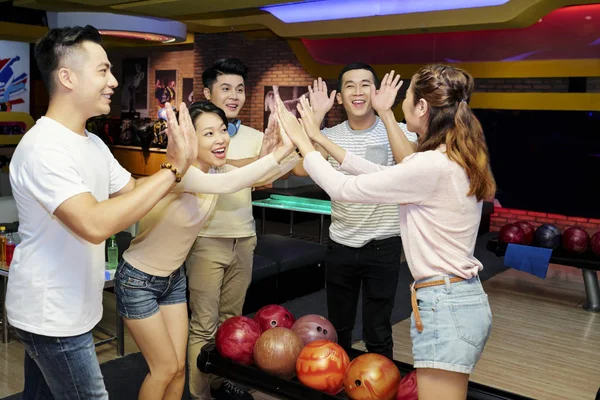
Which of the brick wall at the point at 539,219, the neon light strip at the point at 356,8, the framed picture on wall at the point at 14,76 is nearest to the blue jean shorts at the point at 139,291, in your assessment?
the neon light strip at the point at 356,8

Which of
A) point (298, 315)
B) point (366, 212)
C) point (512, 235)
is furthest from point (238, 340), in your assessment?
point (512, 235)

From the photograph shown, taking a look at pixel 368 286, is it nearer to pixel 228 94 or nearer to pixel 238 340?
pixel 238 340

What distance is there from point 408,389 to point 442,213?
2.65ft

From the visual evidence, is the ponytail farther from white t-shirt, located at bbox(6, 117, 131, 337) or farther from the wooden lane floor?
the wooden lane floor

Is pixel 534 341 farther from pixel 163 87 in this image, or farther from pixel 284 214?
pixel 163 87

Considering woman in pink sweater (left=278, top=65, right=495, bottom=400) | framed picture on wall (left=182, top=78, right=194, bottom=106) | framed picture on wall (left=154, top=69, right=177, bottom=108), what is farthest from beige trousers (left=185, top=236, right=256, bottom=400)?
framed picture on wall (left=154, top=69, right=177, bottom=108)

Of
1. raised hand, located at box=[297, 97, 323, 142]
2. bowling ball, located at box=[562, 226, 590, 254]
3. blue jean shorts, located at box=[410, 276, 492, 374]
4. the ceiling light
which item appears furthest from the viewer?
the ceiling light

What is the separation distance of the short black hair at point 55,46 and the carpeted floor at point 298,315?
7.02ft

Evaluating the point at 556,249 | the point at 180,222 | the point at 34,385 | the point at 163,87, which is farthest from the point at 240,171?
the point at 163,87

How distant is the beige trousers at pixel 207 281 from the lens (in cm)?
310

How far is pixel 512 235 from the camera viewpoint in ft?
18.8

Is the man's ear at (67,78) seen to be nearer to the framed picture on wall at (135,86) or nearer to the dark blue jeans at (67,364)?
the dark blue jeans at (67,364)

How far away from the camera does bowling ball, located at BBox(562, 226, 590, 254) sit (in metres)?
5.50

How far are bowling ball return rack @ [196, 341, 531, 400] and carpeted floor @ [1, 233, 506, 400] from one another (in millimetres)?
642
